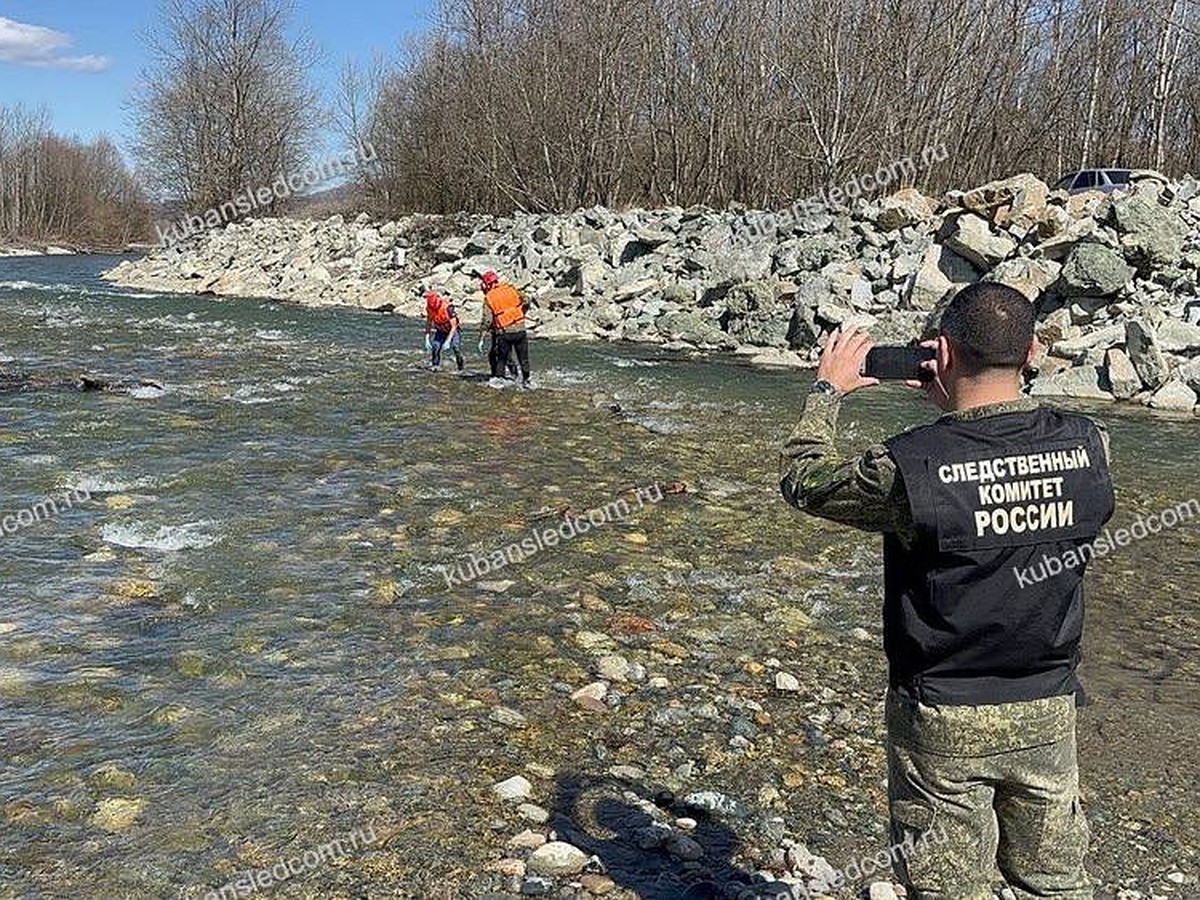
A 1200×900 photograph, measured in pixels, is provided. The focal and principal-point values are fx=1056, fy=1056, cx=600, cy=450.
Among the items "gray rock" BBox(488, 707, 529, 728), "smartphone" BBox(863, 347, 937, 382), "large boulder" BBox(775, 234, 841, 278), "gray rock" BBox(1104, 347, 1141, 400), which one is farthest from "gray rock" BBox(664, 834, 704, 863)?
"large boulder" BBox(775, 234, 841, 278)

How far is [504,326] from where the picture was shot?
1700 cm

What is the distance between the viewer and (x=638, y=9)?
3909cm

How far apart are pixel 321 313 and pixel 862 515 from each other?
28.8 m

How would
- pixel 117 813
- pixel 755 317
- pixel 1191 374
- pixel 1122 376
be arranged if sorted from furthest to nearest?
pixel 755 317 → pixel 1122 376 → pixel 1191 374 → pixel 117 813

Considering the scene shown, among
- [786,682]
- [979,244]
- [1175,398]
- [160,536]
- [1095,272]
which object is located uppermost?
[979,244]

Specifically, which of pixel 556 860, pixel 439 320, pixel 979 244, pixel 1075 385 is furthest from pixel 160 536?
pixel 979 244

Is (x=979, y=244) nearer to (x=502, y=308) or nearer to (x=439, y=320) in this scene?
(x=502, y=308)

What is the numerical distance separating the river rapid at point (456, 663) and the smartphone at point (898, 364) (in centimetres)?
218

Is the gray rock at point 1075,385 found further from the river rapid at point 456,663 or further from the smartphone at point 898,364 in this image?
the smartphone at point 898,364

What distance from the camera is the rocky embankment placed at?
1795 centimetres

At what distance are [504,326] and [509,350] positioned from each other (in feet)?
1.44

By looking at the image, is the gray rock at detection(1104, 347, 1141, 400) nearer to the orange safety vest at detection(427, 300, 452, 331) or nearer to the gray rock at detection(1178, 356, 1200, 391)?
the gray rock at detection(1178, 356, 1200, 391)

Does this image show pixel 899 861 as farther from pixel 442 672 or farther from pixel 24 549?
pixel 24 549

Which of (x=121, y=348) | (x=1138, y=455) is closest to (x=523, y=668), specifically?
(x=1138, y=455)
